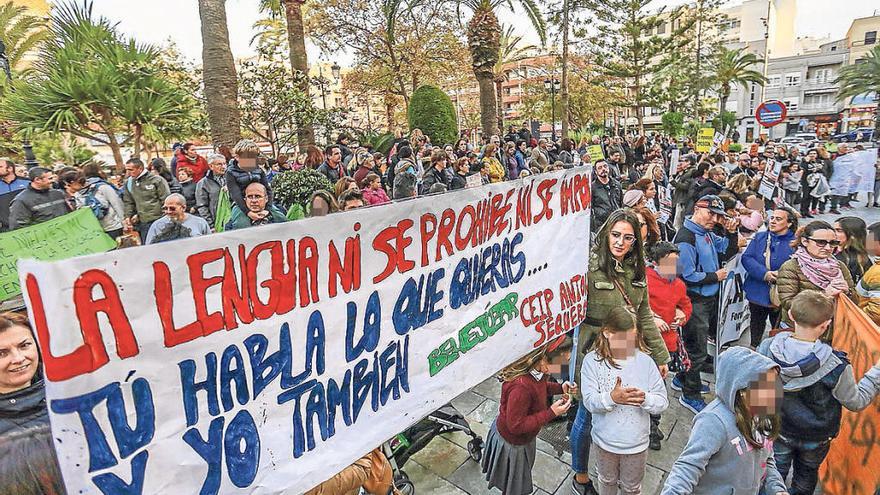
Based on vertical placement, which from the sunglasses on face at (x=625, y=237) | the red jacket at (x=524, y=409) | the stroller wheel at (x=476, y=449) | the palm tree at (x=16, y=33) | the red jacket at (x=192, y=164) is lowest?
the stroller wheel at (x=476, y=449)

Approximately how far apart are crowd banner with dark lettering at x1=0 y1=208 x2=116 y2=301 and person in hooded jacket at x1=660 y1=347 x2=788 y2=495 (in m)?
4.61

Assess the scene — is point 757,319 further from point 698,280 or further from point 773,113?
point 773,113

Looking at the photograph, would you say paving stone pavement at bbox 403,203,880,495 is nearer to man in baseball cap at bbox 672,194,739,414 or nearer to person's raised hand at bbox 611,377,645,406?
man in baseball cap at bbox 672,194,739,414

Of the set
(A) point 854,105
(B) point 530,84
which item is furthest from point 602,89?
(A) point 854,105

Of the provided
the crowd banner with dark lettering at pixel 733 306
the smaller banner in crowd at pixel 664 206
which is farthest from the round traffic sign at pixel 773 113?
the crowd banner with dark lettering at pixel 733 306

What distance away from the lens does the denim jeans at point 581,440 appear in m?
2.96

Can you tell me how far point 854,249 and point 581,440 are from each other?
2961 mm

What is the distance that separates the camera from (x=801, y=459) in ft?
8.91

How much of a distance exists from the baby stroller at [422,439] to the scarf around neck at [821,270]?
2.68 metres

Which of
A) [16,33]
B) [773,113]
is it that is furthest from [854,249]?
[16,33]

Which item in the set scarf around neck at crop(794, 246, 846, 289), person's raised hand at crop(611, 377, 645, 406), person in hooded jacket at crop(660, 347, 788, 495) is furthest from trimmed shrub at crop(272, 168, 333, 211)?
scarf around neck at crop(794, 246, 846, 289)

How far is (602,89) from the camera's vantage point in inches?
1415

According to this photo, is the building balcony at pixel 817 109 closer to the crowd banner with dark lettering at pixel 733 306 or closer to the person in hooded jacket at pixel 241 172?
the crowd banner with dark lettering at pixel 733 306

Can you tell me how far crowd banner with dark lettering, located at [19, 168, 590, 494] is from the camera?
1337mm
